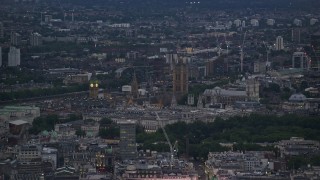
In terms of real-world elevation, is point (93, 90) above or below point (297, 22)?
below

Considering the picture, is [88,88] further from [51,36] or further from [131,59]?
[51,36]

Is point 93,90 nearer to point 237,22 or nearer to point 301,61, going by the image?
point 301,61

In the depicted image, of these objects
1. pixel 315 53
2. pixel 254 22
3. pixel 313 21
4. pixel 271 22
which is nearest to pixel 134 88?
pixel 315 53

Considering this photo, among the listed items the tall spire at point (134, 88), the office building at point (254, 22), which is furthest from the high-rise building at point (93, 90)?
the office building at point (254, 22)

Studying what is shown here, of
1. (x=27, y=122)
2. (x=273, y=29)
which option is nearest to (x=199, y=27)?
A: (x=273, y=29)

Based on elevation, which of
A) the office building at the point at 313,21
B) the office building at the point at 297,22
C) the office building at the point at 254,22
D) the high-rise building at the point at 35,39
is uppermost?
the office building at the point at 313,21

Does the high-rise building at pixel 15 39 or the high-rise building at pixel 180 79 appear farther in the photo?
the high-rise building at pixel 15 39

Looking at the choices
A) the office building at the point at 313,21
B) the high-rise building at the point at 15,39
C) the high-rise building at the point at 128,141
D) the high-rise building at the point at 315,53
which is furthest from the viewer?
the office building at the point at 313,21

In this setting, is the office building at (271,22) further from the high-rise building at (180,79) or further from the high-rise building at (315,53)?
the high-rise building at (180,79)
